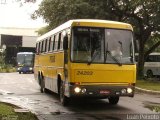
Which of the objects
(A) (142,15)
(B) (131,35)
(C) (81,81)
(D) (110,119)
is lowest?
(D) (110,119)

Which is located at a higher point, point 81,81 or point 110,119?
point 81,81

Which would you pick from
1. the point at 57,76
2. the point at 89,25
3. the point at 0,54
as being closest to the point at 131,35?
the point at 89,25

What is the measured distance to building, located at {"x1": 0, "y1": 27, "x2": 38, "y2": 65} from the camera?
82906 mm

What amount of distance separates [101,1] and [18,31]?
180 feet

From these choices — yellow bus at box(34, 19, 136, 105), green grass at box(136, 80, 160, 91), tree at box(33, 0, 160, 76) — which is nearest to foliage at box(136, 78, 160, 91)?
green grass at box(136, 80, 160, 91)

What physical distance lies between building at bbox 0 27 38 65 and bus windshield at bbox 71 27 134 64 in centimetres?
6521

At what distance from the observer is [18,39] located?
85.8 metres

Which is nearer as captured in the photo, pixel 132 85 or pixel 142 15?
pixel 132 85

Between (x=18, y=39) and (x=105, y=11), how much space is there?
5284cm

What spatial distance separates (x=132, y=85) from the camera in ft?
52.9

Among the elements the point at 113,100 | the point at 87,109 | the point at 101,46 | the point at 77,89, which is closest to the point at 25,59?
the point at 113,100

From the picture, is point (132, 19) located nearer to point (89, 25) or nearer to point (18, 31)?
point (89, 25)

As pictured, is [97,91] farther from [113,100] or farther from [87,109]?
[113,100]

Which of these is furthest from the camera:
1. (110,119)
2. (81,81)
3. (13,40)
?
(13,40)
